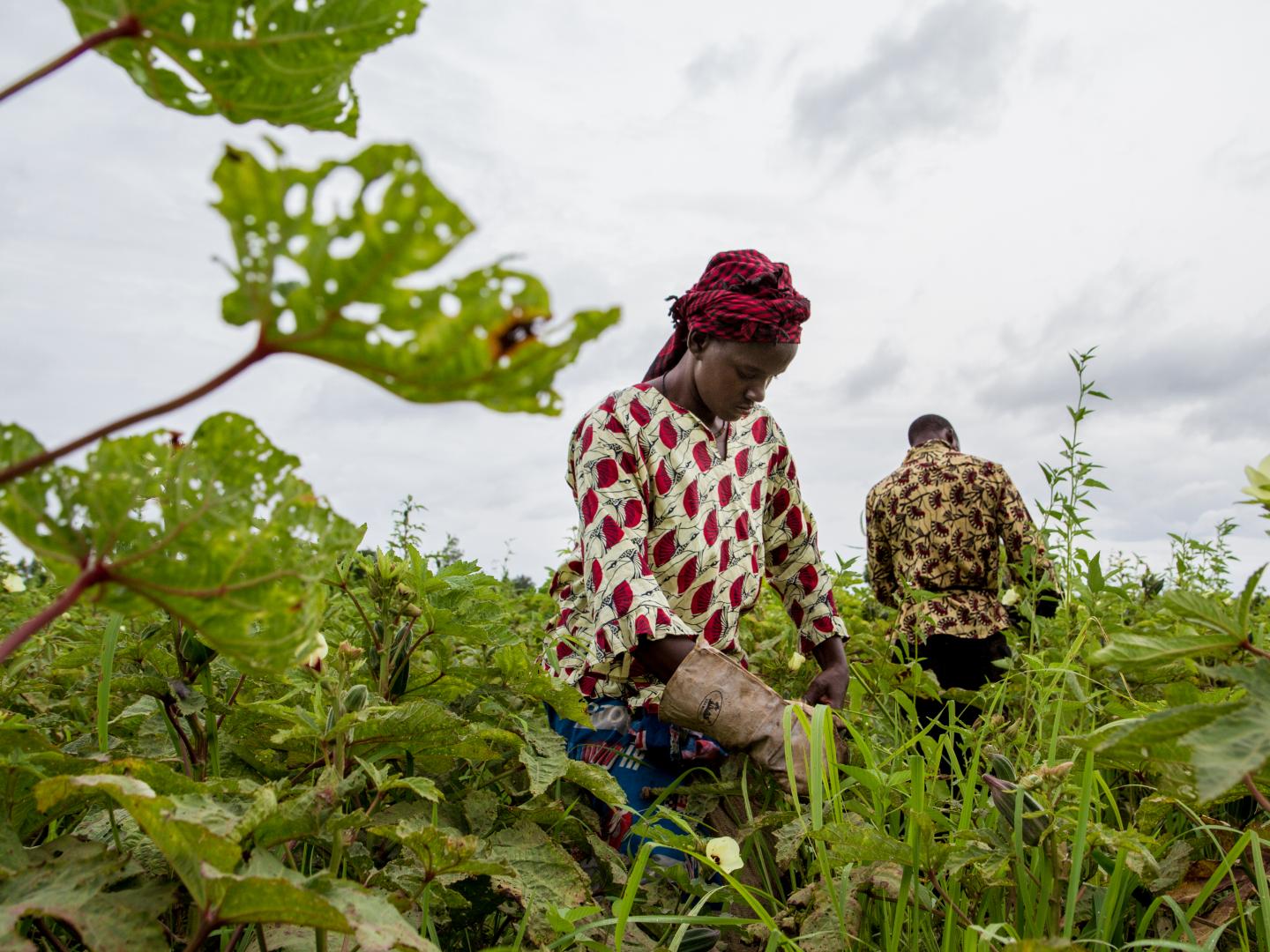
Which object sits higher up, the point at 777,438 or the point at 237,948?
the point at 777,438

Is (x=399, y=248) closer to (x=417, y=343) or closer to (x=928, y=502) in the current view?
(x=417, y=343)

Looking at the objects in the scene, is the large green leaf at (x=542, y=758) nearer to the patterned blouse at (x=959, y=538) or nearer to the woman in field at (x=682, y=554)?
the woman in field at (x=682, y=554)

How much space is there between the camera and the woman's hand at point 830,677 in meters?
2.79

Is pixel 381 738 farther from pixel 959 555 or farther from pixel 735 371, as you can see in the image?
pixel 959 555

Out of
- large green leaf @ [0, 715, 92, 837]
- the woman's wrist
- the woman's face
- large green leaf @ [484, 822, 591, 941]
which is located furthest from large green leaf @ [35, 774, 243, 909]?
the woman's wrist

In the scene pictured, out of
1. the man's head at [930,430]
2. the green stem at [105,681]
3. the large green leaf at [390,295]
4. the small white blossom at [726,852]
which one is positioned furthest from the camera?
the man's head at [930,430]

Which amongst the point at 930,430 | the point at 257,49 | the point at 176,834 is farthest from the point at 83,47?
the point at 930,430

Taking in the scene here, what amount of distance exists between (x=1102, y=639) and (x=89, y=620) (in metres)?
2.96

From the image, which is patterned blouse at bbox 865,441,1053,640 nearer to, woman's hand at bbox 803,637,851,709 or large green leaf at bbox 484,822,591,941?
woman's hand at bbox 803,637,851,709

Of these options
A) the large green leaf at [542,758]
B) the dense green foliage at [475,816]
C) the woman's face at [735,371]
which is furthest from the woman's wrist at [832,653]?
the large green leaf at [542,758]

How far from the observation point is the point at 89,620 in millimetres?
3043

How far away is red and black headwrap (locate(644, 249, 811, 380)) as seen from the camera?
2.49 m

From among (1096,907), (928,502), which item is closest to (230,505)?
(1096,907)

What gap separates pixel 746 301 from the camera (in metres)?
2.51
